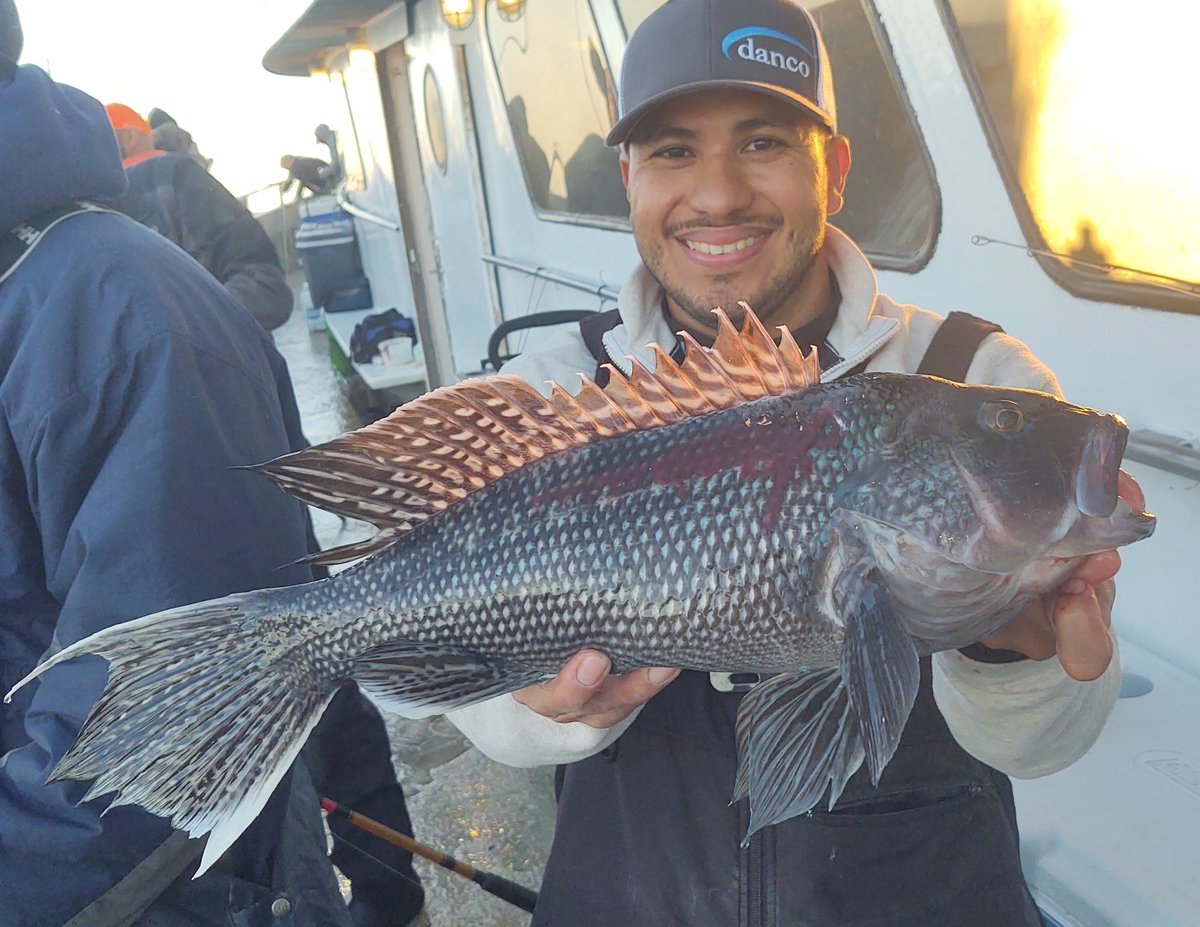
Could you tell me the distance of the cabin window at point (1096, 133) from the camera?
189cm

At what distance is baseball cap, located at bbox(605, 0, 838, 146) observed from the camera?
175 centimetres

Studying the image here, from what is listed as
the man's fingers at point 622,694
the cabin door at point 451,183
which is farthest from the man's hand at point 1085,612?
the cabin door at point 451,183

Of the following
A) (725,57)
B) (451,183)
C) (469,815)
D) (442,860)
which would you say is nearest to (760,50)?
(725,57)

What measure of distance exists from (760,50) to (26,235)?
61.4 inches

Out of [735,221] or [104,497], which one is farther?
[735,221]

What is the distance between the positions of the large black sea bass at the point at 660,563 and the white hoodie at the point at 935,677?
215mm

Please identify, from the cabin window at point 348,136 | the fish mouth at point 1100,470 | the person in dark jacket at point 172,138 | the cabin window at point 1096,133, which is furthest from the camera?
the cabin window at point 348,136

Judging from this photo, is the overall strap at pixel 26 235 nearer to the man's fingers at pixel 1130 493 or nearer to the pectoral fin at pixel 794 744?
the pectoral fin at pixel 794 744

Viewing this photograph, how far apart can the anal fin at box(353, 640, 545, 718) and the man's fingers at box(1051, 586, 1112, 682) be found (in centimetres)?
83

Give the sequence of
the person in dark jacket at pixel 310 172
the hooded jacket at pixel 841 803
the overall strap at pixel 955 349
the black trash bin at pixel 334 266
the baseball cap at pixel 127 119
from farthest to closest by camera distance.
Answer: the person in dark jacket at pixel 310 172
the black trash bin at pixel 334 266
the baseball cap at pixel 127 119
the overall strap at pixel 955 349
the hooded jacket at pixel 841 803

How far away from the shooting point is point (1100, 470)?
119 centimetres

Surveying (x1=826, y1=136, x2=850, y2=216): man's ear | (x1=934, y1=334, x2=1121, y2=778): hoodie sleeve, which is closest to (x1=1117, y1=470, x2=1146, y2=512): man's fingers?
(x1=934, y1=334, x2=1121, y2=778): hoodie sleeve

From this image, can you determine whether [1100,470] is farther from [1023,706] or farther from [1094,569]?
[1023,706]

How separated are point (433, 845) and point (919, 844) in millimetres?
2187
